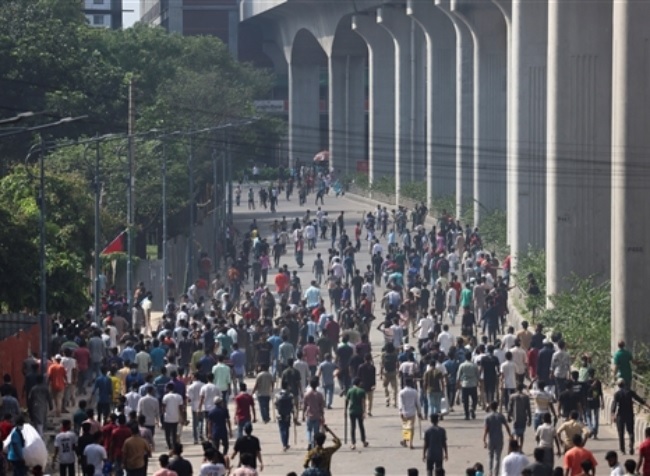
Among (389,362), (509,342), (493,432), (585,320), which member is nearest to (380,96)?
(585,320)

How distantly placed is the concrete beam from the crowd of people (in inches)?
54.0

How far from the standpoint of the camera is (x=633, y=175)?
115 feet

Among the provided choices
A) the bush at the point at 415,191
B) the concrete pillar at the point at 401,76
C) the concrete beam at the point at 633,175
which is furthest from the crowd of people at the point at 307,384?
the concrete pillar at the point at 401,76

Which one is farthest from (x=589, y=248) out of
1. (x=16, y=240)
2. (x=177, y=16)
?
(x=177, y=16)

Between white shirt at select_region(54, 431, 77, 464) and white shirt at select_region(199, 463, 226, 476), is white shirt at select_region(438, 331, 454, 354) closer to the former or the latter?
white shirt at select_region(54, 431, 77, 464)

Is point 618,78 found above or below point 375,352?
above

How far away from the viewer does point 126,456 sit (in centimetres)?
2370

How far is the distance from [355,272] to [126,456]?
87.9ft

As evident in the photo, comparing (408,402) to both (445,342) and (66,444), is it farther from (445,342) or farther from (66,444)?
(445,342)

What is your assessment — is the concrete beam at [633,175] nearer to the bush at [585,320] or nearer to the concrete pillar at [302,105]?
the bush at [585,320]

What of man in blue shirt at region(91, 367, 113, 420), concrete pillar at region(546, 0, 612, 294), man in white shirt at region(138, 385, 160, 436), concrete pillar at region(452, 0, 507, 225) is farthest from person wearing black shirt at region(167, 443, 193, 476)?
concrete pillar at region(452, 0, 507, 225)

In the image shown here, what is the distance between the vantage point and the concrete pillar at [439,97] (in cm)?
8006

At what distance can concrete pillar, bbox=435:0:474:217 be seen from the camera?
73.8 metres

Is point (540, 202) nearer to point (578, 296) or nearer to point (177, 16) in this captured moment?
point (578, 296)
